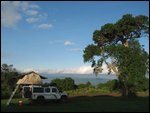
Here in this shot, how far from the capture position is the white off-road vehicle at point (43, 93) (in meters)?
37.4

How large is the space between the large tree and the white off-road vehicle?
12.8m

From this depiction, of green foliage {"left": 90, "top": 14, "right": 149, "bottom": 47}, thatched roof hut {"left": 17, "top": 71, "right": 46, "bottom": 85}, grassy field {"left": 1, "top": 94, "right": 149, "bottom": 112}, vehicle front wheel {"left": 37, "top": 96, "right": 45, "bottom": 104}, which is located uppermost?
green foliage {"left": 90, "top": 14, "right": 149, "bottom": 47}

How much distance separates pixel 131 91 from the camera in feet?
176

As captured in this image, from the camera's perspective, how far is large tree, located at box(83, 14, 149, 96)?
159ft

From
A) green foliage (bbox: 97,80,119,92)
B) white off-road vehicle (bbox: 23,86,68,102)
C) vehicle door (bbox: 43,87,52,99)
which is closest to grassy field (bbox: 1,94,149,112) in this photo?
white off-road vehicle (bbox: 23,86,68,102)

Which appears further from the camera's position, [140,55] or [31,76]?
[31,76]

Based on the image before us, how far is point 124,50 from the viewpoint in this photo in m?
48.8

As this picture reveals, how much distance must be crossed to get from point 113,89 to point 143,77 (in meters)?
12.3

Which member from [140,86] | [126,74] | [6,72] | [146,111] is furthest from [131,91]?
[146,111]

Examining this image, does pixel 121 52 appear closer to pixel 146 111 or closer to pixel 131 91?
pixel 131 91

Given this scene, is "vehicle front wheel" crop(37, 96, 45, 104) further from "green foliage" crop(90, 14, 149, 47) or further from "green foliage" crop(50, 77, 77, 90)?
"green foliage" crop(50, 77, 77, 90)

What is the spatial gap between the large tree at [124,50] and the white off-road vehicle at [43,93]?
12830mm

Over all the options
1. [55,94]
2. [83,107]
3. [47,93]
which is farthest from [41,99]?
[83,107]

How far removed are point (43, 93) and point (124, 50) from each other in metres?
15.0
